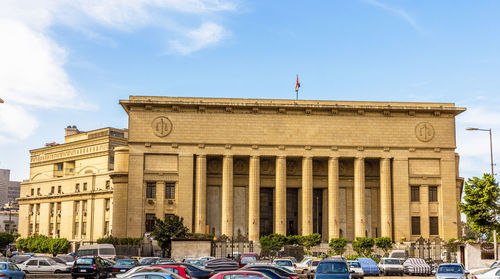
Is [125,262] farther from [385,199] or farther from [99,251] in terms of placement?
[385,199]

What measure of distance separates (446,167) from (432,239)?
29.3 feet

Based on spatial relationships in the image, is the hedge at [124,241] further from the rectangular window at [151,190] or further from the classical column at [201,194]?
the classical column at [201,194]

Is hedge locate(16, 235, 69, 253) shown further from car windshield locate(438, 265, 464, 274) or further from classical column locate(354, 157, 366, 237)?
car windshield locate(438, 265, 464, 274)

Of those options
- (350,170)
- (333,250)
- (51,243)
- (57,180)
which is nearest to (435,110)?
(350,170)

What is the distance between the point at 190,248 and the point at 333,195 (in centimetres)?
2525

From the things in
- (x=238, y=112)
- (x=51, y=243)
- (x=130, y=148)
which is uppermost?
(x=238, y=112)

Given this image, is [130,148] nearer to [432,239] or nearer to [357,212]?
[357,212]

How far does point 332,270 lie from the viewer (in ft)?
96.3

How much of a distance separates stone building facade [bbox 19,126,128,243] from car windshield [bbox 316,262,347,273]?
224 feet

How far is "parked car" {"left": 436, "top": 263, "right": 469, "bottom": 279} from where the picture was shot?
32656 mm

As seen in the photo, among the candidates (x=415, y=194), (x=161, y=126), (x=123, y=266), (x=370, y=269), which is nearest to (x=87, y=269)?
(x=123, y=266)

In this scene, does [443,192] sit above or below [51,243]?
above

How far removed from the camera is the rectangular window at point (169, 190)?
73250 millimetres

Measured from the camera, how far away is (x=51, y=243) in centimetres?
8906
